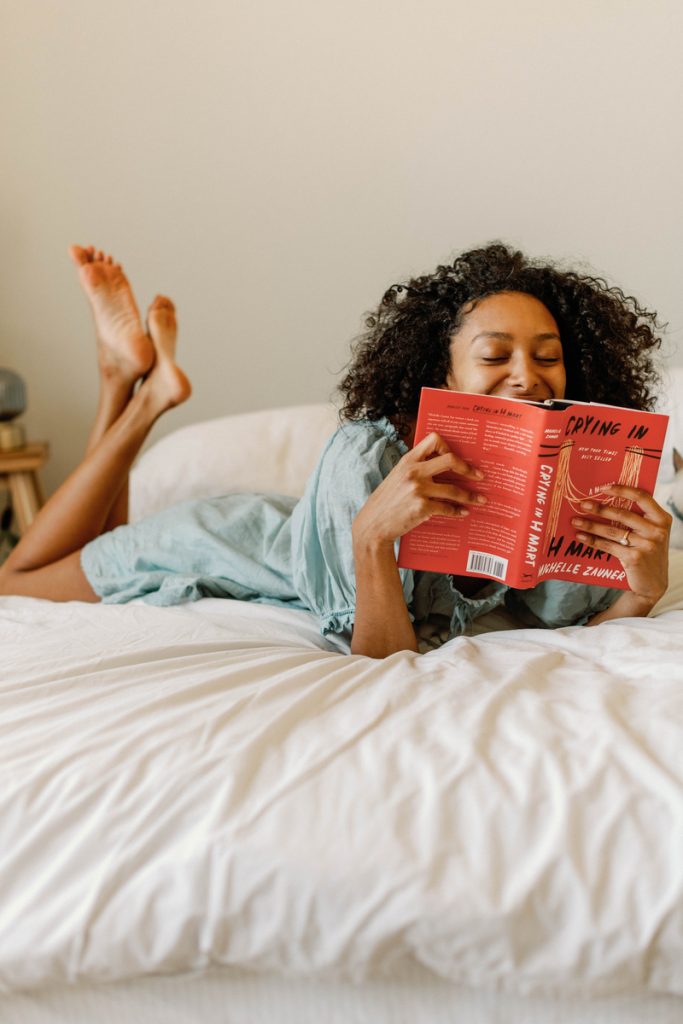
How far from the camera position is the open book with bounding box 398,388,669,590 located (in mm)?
985

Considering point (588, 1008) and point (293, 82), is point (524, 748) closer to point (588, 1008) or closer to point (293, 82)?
point (588, 1008)

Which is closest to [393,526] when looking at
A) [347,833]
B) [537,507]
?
[537,507]

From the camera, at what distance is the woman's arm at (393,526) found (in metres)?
1.01

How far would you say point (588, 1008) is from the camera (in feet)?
2.33

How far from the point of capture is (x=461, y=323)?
1.23 metres

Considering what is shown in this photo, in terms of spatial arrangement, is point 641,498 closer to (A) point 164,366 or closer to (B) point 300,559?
(B) point 300,559

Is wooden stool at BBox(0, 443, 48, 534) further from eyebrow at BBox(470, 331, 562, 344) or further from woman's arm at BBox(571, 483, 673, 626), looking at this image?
woman's arm at BBox(571, 483, 673, 626)

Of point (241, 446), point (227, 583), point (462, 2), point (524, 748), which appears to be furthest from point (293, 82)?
point (524, 748)

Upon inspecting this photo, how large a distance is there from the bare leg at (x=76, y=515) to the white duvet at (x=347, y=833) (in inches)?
27.8

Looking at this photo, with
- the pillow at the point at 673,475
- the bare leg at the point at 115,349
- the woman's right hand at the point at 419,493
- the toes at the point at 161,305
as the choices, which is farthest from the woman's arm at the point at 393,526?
the toes at the point at 161,305

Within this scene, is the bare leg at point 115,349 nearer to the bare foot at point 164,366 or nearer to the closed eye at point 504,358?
the bare foot at point 164,366

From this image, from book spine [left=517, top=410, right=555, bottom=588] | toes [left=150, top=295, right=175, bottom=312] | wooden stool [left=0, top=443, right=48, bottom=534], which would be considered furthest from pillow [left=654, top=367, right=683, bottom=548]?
wooden stool [left=0, top=443, right=48, bottom=534]

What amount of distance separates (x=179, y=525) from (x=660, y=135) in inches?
55.7

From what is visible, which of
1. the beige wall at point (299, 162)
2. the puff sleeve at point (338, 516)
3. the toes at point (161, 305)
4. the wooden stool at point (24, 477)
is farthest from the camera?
the wooden stool at point (24, 477)
